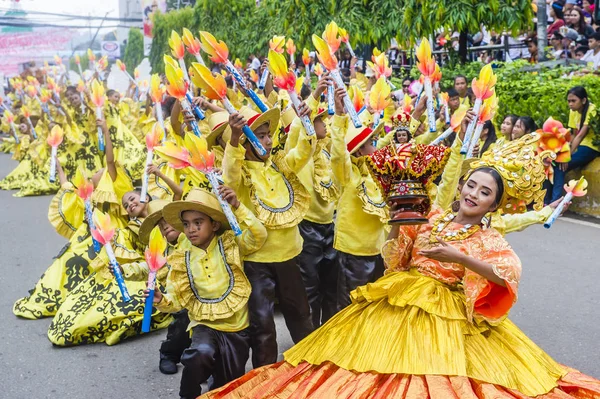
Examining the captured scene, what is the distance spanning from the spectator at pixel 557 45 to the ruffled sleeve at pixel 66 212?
320 inches

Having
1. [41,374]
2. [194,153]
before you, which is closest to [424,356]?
[194,153]

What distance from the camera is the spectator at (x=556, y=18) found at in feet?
44.2

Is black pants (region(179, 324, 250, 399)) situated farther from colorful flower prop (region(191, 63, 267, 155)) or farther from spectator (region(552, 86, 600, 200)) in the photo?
spectator (region(552, 86, 600, 200))

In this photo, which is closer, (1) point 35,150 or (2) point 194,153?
(2) point 194,153

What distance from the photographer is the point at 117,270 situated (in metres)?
3.88

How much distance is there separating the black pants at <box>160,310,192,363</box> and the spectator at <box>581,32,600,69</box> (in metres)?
8.00

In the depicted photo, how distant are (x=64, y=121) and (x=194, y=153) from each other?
776cm

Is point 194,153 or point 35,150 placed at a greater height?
point 194,153

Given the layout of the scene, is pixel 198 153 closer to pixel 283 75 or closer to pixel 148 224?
pixel 283 75

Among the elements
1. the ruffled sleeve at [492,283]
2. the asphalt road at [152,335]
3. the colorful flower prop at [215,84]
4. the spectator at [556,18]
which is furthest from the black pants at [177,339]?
the spectator at [556,18]

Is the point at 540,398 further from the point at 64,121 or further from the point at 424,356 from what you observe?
the point at 64,121

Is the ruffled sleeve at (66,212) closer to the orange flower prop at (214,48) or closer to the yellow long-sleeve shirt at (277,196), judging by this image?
the yellow long-sleeve shirt at (277,196)

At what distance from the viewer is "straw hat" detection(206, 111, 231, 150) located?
4680 mm

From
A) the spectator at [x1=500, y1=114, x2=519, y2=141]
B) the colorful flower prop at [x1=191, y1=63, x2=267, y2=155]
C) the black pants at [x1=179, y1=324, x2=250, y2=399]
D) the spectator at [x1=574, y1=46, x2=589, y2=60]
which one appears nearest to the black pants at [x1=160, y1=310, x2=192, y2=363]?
the black pants at [x1=179, y1=324, x2=250, y2=399]
